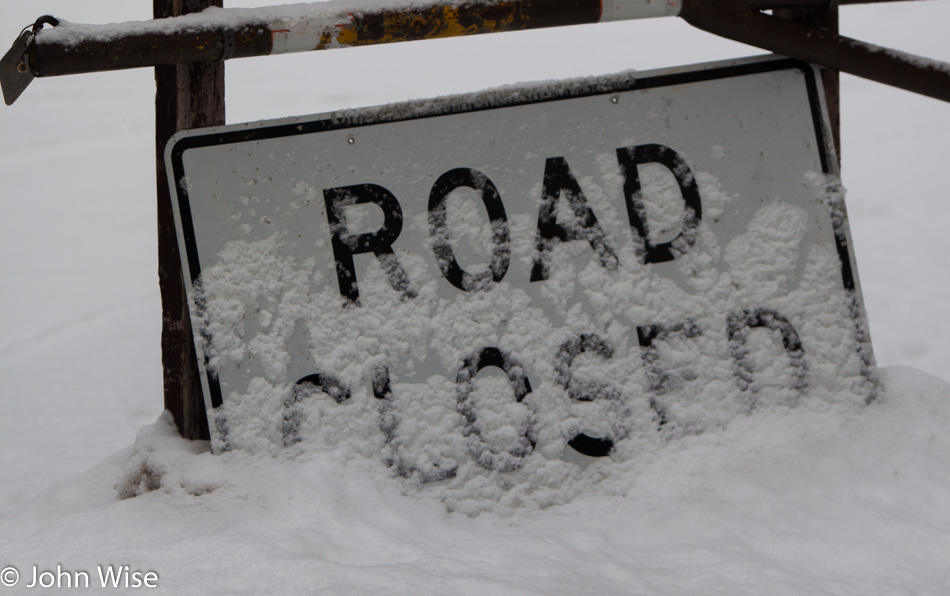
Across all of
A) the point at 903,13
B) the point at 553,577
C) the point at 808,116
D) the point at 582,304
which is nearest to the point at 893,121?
the point at 903,13

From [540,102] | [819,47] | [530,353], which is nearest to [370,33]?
[540,102]

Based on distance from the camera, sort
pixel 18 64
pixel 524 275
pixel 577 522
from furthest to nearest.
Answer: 1. pixel 524 275
2. pixel 577 522
3. pixel 18 64

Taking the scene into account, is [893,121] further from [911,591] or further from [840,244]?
[911,591]

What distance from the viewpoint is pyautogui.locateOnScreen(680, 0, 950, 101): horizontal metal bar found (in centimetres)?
169

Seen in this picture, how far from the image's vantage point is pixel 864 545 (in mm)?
1482

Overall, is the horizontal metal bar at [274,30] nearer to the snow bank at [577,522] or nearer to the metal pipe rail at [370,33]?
the metal pipe rail at [370,33]

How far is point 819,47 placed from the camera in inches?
67.6

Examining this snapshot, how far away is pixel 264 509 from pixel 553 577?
581 mm

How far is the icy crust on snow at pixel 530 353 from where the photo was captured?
1666 millimetres

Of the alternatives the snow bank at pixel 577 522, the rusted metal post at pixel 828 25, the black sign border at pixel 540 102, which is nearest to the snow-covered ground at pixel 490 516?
the snow bank at pixel 577 522

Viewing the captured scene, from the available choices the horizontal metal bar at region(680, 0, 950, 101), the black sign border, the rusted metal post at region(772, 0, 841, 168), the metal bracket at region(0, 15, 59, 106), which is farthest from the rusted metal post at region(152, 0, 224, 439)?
the rusted metal post at region(772, 0, 841, 168)

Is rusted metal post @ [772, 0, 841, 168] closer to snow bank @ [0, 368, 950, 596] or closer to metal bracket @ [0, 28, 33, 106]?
snow bank @ [0, 368, 950, 596]

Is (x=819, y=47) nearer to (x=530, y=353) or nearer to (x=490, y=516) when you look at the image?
(x=530, y=353)

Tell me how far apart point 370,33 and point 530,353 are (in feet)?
2.38
